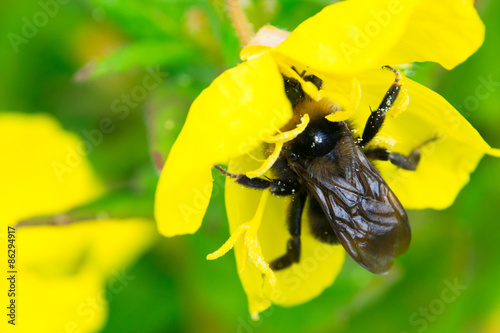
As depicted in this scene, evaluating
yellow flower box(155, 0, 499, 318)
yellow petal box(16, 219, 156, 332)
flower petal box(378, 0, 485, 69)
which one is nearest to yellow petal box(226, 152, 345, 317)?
yellow flower box(155, 0, 499, 318)

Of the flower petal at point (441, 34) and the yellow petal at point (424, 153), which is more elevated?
the flower petal at point (441, 34)

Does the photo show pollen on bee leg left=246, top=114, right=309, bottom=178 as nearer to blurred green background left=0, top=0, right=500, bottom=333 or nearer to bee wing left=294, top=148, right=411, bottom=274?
bee wing left=294, top=148, right=411, bottom=274

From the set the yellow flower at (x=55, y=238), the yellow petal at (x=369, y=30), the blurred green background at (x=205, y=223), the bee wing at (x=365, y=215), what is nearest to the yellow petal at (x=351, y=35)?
the yellow petal at (x=369, y=30)

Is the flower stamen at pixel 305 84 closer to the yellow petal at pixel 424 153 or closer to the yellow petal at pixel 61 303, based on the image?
the yellow petal at pixel 424 153

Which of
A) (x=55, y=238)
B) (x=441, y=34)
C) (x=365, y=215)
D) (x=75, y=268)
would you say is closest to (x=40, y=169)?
(x=55, y=238)

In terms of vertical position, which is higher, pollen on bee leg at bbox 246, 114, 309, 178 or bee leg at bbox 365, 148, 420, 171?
pollen on bee leg at bbox 246, 114, 309, 178
